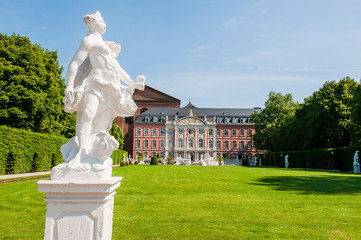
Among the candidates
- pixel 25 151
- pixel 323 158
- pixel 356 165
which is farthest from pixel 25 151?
pixel 323 158

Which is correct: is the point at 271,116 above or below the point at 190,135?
above

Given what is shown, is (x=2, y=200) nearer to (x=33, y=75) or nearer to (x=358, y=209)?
(x=358, y=209)

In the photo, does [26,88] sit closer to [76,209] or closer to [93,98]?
[93,98]

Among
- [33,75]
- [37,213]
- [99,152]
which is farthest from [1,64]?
[99,152]

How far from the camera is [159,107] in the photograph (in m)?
68.5

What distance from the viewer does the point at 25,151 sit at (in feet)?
60.8

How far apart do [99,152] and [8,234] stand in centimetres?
278

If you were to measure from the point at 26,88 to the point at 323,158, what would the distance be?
26867 millimetres

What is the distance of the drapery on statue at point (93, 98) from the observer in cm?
301

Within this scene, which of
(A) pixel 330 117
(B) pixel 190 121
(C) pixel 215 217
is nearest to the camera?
(C) pixel 215 217

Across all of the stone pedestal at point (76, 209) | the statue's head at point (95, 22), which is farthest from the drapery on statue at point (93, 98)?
the stone pedestal at point (76, 209)

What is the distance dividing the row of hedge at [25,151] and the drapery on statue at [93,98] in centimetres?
1596

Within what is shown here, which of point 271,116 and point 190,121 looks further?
point 190,121

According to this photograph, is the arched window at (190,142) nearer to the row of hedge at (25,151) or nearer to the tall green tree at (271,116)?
the tall green tree at (271,116)
